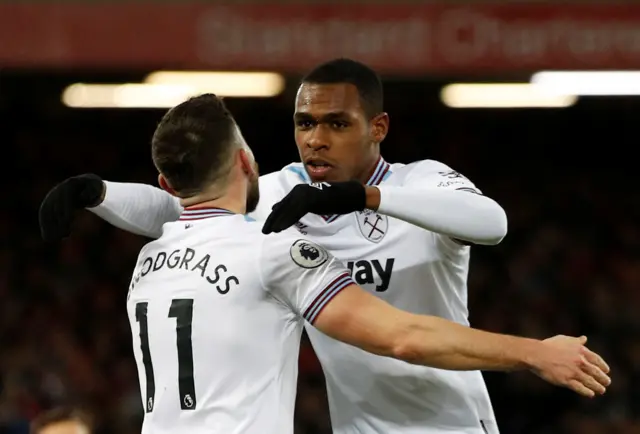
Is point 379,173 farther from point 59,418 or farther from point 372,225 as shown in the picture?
point 59,418

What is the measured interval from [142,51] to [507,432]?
3.60 metres

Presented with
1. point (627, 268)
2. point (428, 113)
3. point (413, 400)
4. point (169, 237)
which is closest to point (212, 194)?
point (169, 237)

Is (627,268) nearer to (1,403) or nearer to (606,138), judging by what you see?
(606,138)

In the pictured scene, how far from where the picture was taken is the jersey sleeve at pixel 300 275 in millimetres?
2893

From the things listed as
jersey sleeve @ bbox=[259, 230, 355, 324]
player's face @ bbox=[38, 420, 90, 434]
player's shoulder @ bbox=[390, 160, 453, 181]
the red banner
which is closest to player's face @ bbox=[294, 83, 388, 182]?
player's shoulder @ bbox=[390, 160, 453, 181]

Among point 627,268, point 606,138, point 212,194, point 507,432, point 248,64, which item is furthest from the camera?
point 606,138

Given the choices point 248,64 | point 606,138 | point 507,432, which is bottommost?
point 507,432

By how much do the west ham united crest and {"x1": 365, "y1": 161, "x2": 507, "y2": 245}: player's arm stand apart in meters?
0.38

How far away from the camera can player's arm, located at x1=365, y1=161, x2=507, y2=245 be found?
3.17 metres

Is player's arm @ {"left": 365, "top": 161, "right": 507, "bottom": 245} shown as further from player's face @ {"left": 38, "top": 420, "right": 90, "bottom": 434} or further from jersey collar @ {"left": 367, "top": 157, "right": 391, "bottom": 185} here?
player's face @ {"left": 38, "top": 420, "right": 90, "bottom": 434}

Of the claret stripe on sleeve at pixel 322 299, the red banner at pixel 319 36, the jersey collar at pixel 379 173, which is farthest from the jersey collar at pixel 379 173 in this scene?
the red banner at pixel 319 36

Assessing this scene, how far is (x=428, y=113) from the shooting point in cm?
1148

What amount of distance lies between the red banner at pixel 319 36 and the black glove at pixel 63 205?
4.21 metres

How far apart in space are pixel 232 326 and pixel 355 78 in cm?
114
